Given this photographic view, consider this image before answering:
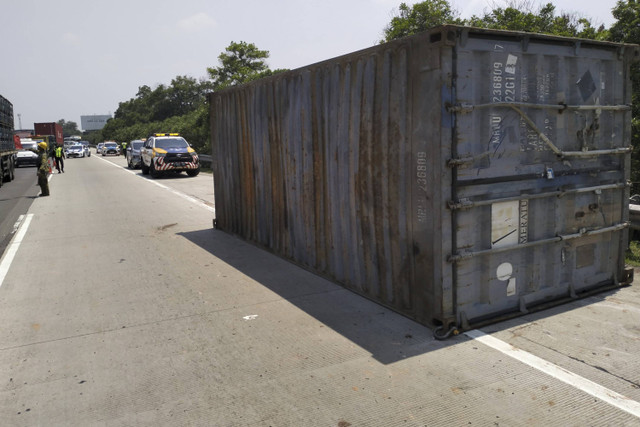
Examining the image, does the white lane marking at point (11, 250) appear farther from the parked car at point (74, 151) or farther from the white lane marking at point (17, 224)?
the parked car at point (74, 151)

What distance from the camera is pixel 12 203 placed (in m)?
15.7

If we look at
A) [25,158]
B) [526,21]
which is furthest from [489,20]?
[25,158]

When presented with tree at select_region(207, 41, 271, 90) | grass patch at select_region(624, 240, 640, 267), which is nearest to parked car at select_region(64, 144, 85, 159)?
tree at select_region(207, 41, 271, 90)

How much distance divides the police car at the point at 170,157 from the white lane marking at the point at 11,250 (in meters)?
12.4

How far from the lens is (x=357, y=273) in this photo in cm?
604

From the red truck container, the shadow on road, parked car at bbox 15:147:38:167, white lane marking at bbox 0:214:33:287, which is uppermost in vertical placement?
the red truck container

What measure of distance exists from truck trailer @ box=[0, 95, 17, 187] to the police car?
6157 millimetres

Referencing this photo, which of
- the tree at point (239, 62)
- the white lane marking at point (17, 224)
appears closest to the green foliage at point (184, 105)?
the tree at point (239, 62)

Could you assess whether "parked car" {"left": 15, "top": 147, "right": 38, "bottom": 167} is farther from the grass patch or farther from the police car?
the grass patch

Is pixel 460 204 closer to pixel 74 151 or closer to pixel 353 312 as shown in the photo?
pixel 353 312

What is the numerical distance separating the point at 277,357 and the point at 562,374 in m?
2.33

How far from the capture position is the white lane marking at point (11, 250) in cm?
A: 765

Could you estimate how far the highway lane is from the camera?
1093 cm

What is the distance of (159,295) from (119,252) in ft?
9.20
